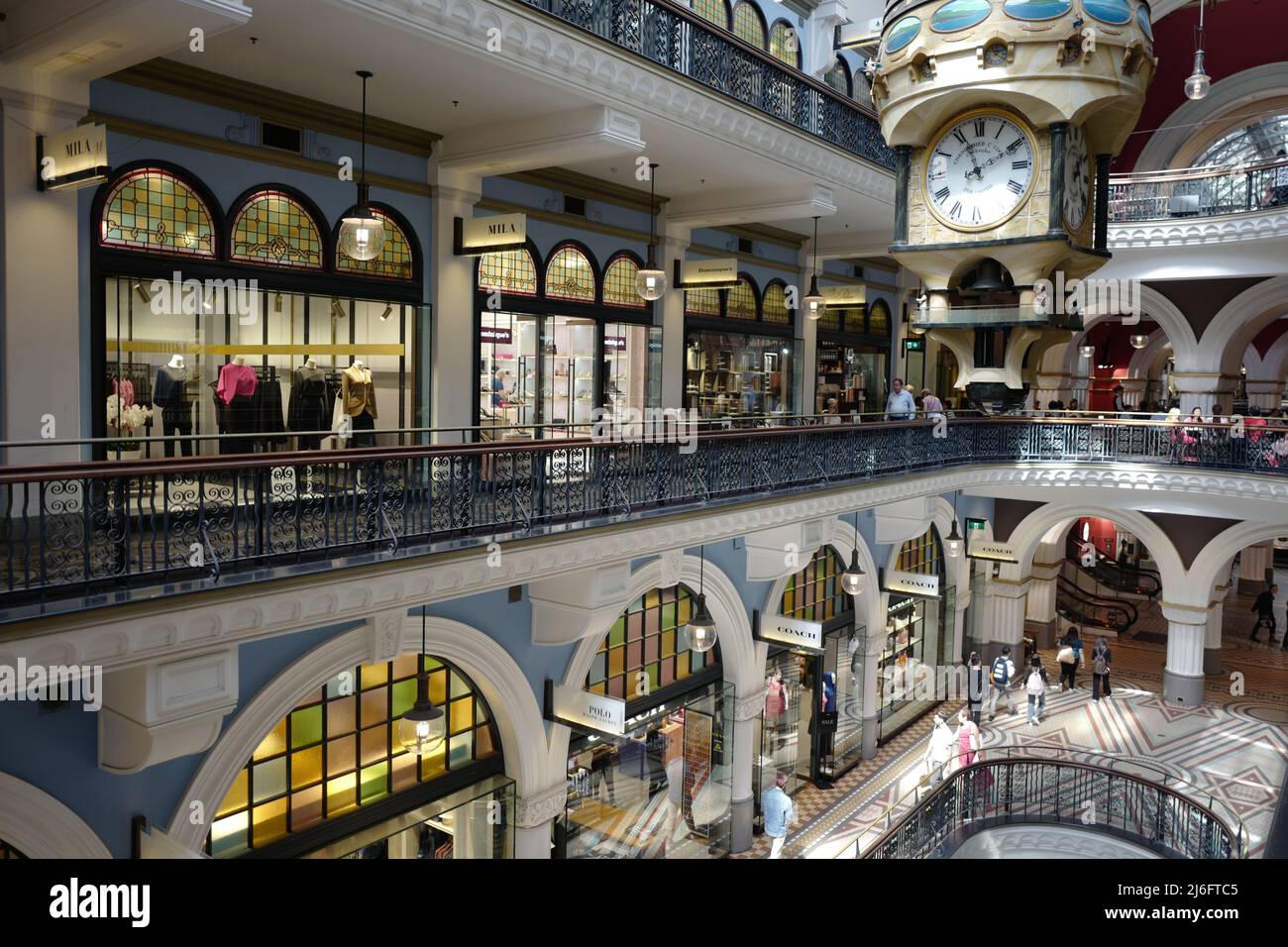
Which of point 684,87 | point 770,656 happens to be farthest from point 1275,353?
point 684,87

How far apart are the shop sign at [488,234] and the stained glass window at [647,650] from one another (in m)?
4.50

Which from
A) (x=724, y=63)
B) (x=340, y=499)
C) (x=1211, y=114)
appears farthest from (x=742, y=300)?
(x=1211, y=114)

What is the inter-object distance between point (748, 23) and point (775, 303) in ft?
13.8

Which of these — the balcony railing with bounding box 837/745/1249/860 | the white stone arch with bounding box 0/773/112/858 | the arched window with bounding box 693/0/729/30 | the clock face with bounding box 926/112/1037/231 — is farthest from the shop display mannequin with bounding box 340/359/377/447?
the balcony railing with bounding box 837/745/1249/860

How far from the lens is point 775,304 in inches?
635

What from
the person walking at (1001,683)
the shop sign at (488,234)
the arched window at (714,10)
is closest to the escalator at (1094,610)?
the person walking at (1001,683)

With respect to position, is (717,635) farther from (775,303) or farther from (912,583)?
(775,303)

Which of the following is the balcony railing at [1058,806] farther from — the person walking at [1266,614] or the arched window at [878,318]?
the person walking at [1266,614]

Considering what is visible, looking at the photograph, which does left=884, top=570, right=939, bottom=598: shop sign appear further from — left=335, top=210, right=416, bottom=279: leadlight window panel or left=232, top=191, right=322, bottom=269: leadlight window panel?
left=232, top=191, right=322, bottom=269: leadlight window panel

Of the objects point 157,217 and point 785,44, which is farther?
point 785,44

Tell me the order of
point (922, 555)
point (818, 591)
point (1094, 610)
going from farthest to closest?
point (1094, 610), point (922, 555), point (818, 591)

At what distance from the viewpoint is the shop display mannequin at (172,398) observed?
25.5 ft

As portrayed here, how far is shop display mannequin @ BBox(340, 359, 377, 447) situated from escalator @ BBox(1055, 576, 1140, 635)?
760 inches
